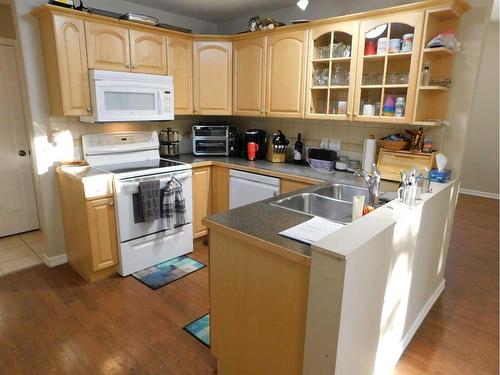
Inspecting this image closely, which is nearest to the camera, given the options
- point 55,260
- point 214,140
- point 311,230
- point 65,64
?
point 311,230

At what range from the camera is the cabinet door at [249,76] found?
3.32 m

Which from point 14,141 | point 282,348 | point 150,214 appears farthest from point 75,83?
point 282,348

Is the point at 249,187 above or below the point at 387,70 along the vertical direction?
below

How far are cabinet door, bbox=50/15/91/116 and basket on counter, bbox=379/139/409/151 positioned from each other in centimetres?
251

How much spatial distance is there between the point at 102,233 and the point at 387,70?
272cm

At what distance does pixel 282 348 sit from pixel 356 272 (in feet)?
1.71

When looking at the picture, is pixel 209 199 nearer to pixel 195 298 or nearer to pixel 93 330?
pixel 195 298

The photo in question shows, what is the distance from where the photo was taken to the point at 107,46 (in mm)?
2844

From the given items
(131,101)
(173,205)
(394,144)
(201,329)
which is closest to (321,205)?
(394,144)

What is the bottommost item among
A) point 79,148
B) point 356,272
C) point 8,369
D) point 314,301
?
point 8,369

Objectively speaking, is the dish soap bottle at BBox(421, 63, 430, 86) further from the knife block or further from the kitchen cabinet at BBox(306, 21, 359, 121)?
the knife block

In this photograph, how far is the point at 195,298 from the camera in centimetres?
259

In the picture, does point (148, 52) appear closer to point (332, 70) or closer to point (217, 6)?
point (217, 6)

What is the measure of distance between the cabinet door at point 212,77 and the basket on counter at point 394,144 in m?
1.69
